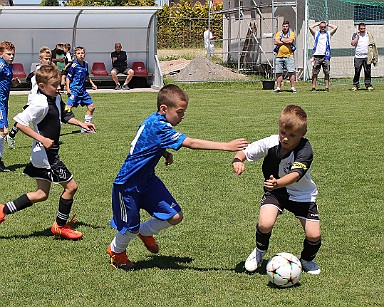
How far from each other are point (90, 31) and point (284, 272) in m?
22.9

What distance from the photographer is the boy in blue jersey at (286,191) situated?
17.9 feet

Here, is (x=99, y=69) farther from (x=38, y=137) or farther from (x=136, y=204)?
(x=136, y=204)

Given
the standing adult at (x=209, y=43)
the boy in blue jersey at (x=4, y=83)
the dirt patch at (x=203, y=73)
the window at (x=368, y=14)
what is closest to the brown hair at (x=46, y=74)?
the boy in blue jersey at (x=4, y=83)

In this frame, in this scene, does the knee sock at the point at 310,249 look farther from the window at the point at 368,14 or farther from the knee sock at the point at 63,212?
the window at the point at 368,14

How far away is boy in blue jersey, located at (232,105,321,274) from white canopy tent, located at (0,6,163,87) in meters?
20.3

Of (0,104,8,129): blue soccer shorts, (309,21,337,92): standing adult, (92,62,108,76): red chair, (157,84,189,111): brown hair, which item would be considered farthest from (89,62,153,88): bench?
→ (157,84,189,111): brown hair

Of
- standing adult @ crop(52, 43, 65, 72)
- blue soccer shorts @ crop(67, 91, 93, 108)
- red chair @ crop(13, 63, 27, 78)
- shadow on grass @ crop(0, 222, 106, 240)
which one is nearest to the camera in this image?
shadow on grass @ crop(0, 222, 106, 240)

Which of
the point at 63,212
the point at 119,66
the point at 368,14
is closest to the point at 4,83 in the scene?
the point at 63,212

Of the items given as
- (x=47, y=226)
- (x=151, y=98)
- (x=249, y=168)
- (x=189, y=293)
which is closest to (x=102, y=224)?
(x=47, y=226)

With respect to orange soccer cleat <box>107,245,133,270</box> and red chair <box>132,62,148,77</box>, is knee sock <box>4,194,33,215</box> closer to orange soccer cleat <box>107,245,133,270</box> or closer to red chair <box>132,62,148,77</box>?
orange soccer cleat <box>107,245,133,270</box>

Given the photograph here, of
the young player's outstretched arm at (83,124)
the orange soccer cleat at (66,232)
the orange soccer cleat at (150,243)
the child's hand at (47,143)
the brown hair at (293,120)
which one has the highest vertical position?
the brown hair at (293,120)

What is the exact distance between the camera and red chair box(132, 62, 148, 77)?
2623cm

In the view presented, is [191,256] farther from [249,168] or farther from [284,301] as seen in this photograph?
[249,168]

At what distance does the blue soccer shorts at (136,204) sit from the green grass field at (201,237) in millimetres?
405
